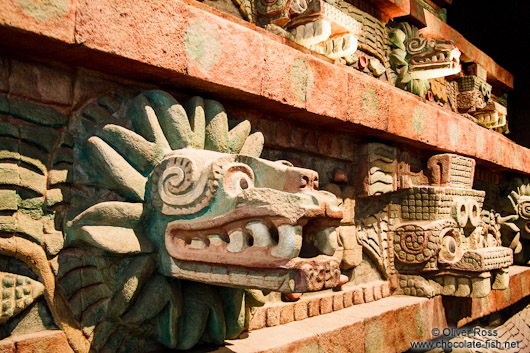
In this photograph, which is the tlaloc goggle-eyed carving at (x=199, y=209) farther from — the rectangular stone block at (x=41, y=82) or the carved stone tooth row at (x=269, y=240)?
the rectangular stone block at (x=41, y=82)

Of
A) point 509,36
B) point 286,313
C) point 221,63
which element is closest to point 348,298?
point 286,313

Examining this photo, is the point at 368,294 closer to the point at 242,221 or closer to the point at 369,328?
the point at 369,328

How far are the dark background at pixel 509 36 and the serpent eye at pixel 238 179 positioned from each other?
9014 mm

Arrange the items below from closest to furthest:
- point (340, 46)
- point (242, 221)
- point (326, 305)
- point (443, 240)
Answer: point (242, 221) < point (326, 305) < point (340, 46) < point (443, 240)

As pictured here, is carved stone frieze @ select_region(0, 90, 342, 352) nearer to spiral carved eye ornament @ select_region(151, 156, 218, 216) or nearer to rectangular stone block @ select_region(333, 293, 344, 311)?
spiral carved eye ornament @ select_region(151, 156, 218, 216)

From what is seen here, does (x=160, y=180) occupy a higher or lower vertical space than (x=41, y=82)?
lower

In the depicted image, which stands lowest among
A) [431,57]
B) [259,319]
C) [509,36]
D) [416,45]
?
[259,319]

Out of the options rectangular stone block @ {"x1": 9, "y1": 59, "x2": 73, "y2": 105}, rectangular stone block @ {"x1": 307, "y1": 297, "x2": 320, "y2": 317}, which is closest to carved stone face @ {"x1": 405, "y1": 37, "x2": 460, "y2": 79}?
rectangular stone block @ {"x1": 307, "y1": 297, "x2": 320, "y2": 317}

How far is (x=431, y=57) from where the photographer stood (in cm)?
525

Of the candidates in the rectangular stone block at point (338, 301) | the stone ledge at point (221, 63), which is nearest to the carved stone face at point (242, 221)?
the stone ledge at point (221, 63)

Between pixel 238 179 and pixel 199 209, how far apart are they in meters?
0.20

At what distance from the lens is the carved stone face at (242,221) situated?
6.23 ft

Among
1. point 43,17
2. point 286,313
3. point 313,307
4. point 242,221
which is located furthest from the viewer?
point 313,307

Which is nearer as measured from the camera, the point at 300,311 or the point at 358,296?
the point at 300,311
